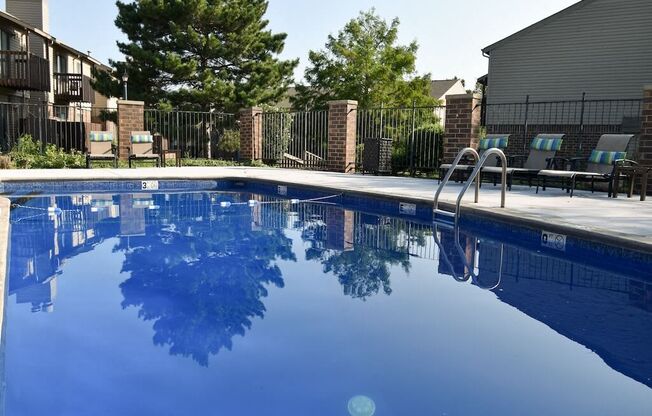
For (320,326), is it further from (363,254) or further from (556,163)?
(556,163)

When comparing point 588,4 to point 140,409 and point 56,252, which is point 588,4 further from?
point 140,409

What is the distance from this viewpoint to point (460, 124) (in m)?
12.5

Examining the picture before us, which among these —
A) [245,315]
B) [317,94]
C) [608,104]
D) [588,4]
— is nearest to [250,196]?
[245,315]

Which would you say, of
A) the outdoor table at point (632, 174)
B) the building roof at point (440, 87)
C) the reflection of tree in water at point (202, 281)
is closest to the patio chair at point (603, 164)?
the outdoor table at point (632, 174)

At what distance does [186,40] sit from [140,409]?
2099 cm

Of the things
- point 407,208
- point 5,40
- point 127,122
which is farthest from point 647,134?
point 5,40

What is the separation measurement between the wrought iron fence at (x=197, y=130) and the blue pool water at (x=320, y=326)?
16.4m

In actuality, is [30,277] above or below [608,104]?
below

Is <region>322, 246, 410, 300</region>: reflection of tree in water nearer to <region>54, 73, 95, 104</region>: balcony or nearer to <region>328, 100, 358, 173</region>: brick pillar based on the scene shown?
<region>328, 100, 358, 173</region>: brick pillar

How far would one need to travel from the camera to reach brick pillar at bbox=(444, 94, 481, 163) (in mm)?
12297

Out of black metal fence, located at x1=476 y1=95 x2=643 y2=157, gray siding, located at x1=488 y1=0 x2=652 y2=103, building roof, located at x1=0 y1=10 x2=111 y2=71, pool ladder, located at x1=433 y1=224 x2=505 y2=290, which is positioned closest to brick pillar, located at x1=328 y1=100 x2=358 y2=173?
black metal fence, located at x1=476 y1=95 x2=643 y2=157

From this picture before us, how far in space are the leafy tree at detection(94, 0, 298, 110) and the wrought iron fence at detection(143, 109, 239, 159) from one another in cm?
69

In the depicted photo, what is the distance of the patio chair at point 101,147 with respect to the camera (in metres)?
A: 14.0

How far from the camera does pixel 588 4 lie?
18062 mm
